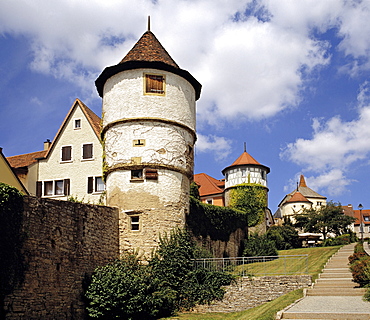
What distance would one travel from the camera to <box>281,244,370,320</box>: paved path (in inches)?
577

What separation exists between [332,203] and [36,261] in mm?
47827

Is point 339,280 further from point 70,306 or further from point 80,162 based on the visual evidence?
point 80,162

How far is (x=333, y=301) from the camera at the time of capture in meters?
17.6

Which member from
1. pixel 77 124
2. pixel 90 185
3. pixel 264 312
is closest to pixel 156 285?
pixel 264 312

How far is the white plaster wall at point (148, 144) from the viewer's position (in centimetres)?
2450

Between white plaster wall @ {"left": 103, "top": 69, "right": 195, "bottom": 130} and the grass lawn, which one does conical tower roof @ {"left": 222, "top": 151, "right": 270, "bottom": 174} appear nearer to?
the grass lawn

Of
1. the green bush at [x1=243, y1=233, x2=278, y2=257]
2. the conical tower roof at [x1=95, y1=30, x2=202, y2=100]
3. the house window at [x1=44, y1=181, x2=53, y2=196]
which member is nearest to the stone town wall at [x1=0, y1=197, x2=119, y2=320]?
the conical tower roof at [x1=95, y1=30, x2=202, y2=100]

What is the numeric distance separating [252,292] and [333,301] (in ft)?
18.6

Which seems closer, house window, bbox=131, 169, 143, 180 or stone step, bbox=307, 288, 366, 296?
stone step, bbox=307, 288, 366, 296

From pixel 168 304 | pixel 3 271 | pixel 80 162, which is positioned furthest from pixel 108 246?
pixel 80 162

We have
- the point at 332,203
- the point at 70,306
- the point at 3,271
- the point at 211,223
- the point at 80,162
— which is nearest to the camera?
the point at 3,271

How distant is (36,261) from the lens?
57.9 ft

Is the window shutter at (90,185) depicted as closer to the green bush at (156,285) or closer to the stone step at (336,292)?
the green bush at (156,285)

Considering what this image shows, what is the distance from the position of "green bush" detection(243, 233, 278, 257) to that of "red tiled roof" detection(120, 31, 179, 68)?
1744 cm
